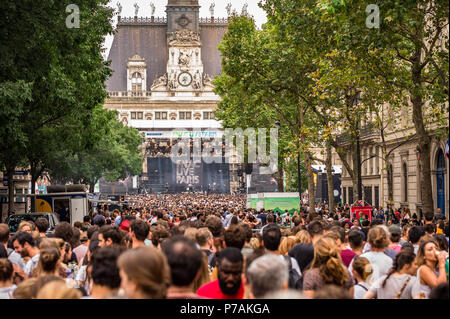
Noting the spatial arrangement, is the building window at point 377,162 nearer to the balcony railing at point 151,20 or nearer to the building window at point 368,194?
the building window at point 368,194

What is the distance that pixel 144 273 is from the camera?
4266 mm

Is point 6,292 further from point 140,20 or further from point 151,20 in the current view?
point 140,20

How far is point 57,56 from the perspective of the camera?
2086 cm

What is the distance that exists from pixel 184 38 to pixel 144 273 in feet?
371

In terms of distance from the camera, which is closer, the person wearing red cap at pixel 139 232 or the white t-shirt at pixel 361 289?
the white t-shirt at pixel 361 289

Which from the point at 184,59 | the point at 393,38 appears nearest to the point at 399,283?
the point at 393,38

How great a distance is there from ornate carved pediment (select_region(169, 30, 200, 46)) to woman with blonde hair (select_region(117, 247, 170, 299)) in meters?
113

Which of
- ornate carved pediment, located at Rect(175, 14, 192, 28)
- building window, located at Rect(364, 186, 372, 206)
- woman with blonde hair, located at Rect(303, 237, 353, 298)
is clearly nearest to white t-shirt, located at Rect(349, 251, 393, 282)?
woman with blonde hair, located at Rect(303, 237, 353, 298)

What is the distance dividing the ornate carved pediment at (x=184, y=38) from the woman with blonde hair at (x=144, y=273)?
113083mm

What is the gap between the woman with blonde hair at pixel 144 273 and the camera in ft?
14.0

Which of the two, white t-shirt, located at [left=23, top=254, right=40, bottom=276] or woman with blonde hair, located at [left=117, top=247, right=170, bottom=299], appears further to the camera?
white t-shirt, located at [left=23, top=254, right=40, bottom=276]

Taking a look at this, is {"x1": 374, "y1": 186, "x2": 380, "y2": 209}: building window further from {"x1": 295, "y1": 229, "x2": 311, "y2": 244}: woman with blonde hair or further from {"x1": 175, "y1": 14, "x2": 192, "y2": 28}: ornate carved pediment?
{"x1": 175, "y1": 14, "x2": 192, "y2": 28}: ornate carved pediment

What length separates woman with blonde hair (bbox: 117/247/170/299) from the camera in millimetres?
4273

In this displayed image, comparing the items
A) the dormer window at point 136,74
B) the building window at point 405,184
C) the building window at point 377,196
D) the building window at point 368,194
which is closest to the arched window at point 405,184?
the building window at point 405,184
